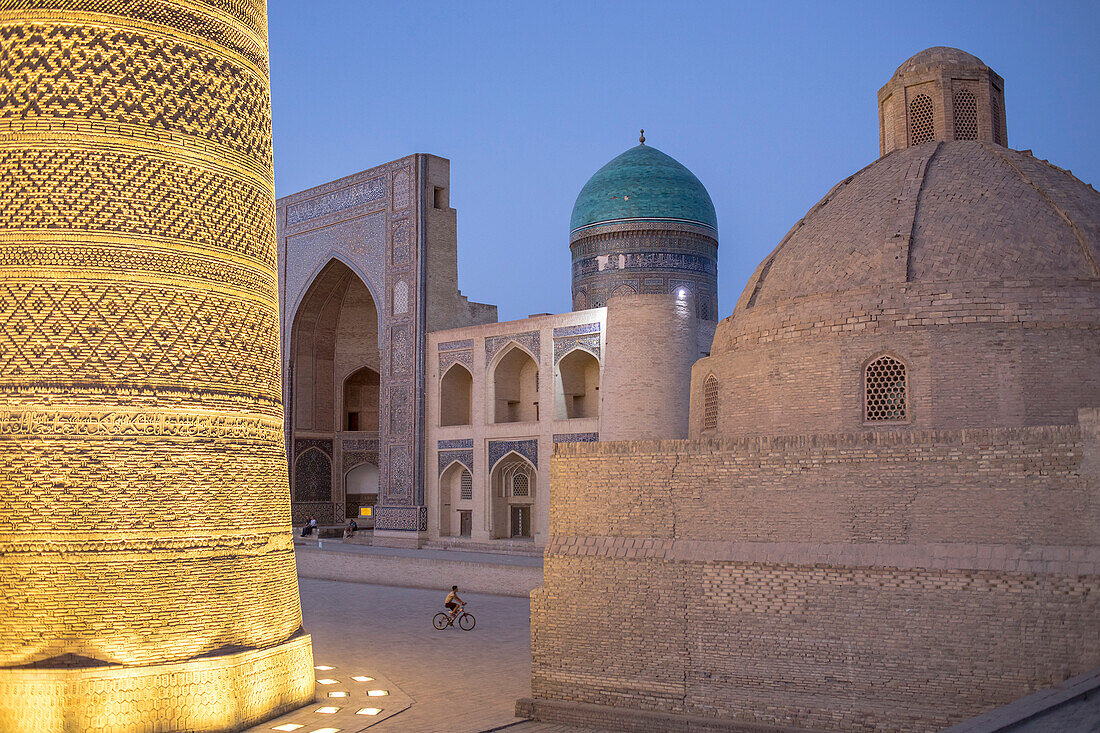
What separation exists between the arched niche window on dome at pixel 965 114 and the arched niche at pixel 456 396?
11.4 metres

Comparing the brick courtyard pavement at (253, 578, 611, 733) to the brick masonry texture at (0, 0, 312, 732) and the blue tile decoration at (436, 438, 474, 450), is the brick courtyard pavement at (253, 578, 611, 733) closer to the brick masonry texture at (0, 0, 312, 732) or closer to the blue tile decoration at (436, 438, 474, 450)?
the brick masonry texture at (0, 0, 312, 732)

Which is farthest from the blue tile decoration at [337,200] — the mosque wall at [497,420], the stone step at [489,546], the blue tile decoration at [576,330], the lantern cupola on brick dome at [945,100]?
the lantern cupola on brick dome at [945,100]

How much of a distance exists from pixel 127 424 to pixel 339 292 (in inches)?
691

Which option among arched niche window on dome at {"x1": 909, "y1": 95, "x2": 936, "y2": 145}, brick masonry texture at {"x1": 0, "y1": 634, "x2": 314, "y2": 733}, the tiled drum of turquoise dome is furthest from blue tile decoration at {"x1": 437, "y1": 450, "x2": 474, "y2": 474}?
A: brick masonry texture at {"x1": 0, "y1": 634, "x2": 314, "y2": 733}

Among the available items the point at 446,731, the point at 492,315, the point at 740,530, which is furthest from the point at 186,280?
the point at 492,315

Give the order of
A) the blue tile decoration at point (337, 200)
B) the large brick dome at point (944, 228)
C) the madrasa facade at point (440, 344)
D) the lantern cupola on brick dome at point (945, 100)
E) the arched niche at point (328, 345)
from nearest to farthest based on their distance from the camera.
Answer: the large brick dome at point (944, 228), the lantern cupola on brick dome at point (945, 100), the madrasa facade at point (440, 344), the blue tile decoration at point (337, 200), the arched niche at point (328, 345)

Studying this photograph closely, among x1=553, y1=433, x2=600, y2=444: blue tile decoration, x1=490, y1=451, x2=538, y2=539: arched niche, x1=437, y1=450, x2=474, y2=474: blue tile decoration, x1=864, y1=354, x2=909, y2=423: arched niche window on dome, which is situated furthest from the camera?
x1=437, y1=450, x2=474, y2=474: blue tile decoration

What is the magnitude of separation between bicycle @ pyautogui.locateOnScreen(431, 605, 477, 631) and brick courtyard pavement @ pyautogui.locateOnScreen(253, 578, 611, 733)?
94 millimetres

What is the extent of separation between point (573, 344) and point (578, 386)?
1438 millimetres

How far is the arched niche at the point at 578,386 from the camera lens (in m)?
18.0

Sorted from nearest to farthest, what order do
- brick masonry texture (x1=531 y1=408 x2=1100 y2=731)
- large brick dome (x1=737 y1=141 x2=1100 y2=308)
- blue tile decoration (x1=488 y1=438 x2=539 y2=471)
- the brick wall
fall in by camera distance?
brick masonry texture (x1=531 y1=408 x2=1100 y2=731)
the brick wall
large brick dome (x1=737 y1=141 x2=1100 y2=308)
blue tile decoration (x1=488 y1=438 x2=539 y2=471)

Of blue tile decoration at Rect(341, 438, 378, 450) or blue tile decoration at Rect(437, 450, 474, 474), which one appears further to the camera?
blue tile decoration at Rect(341, 438, 378, 450)

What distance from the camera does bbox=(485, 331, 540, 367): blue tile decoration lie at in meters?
18.2

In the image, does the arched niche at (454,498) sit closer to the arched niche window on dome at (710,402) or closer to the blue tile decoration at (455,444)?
the blue tile decoration at (455,444)
